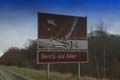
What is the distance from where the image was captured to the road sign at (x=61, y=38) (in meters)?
21.4

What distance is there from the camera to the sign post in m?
21.4

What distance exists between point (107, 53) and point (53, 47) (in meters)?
42.9

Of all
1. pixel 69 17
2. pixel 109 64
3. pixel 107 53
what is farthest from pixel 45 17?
pixel 107 53

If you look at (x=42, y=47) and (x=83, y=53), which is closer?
(x=42, y=47)

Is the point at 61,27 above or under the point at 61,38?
above

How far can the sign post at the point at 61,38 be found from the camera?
70.1ft

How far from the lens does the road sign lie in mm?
21375

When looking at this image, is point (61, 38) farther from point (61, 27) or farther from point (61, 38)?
point (61, 27)

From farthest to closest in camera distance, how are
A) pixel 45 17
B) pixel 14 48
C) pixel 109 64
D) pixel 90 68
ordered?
pixel 14 48
pixel 109 64
pixel 90 68
pixel 45 17

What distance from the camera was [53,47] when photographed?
21859 millimetres

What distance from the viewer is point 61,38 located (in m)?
21.7

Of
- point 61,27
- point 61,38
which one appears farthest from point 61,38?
point 61,27

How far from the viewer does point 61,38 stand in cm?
2173

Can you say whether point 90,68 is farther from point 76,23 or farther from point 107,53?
point 76,23
